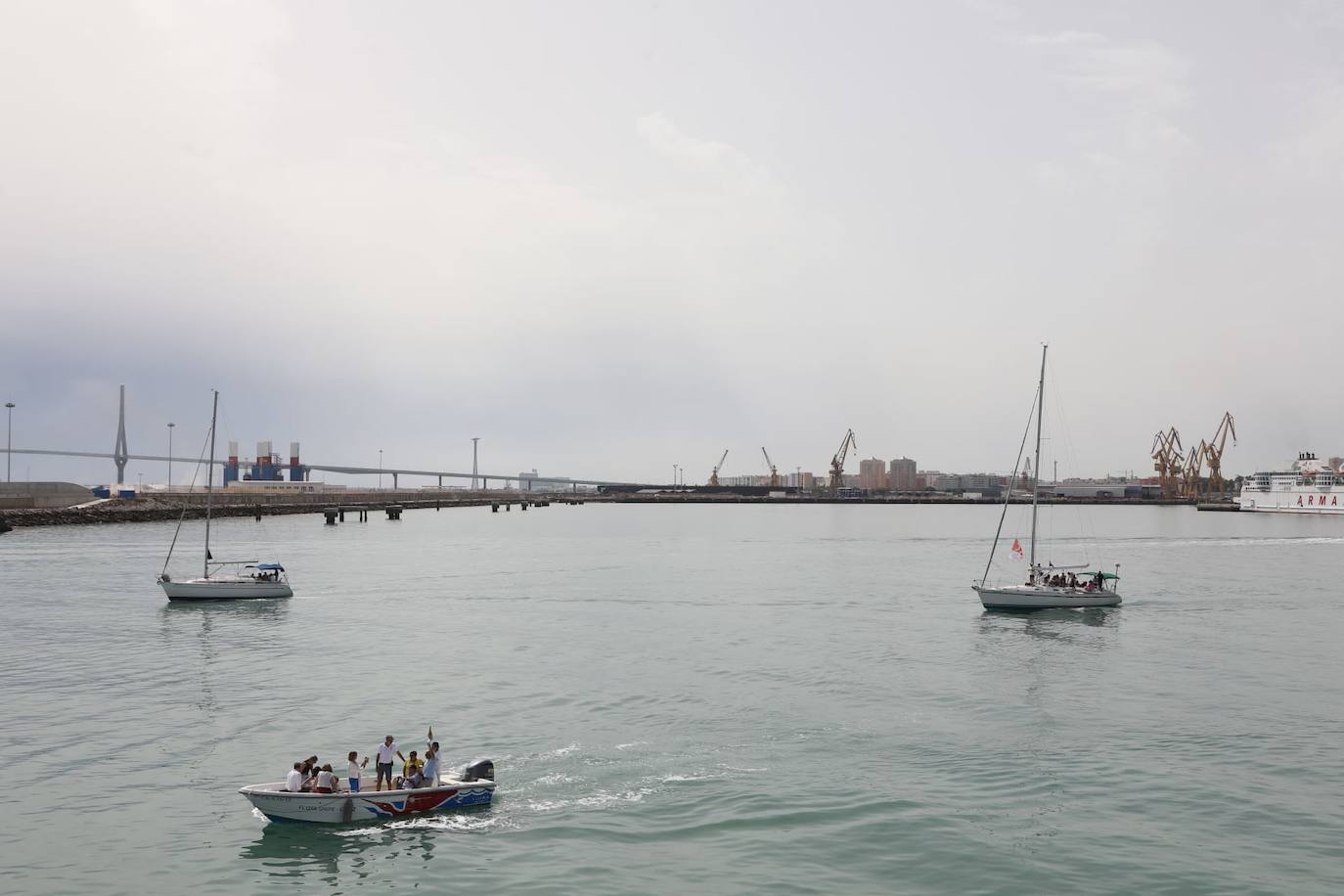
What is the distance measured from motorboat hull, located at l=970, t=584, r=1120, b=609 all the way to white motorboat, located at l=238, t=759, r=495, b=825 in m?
50.8

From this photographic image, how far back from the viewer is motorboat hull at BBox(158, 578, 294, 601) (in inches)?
2874

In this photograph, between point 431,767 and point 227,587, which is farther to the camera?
point 227,587

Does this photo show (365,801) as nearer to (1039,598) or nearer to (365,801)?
(365,801)

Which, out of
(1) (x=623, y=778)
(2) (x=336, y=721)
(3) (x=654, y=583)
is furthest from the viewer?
(3) (x=654, y=583)

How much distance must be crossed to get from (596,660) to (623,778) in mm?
20873

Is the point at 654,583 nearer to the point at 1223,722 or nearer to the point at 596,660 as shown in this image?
the point at 596,660

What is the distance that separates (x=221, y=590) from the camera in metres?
73.9

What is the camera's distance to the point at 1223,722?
3825 cm

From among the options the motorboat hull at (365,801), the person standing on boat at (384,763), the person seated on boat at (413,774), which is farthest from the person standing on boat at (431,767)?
the person standing on boat at (384,763)

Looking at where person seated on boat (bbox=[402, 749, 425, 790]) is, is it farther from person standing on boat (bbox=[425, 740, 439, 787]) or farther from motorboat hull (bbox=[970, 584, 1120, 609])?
motorboat hull (bbox=[970, 584, 1120, 609])

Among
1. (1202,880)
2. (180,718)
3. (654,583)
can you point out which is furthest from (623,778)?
(654,583)

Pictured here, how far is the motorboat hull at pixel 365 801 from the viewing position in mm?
26906

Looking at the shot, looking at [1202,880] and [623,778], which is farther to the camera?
[623,778]

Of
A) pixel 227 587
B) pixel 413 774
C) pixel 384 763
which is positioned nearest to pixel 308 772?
pixel 384 763
